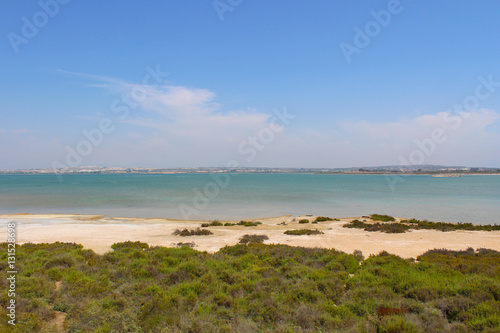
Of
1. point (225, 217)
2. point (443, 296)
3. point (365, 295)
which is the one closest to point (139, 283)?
point (365, 295)

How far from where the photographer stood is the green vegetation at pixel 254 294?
6062 mm

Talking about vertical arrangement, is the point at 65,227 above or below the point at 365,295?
below

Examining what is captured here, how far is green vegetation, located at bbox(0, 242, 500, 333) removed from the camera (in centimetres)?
606

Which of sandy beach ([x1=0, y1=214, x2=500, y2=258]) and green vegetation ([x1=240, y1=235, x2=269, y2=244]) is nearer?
sandy beach ([x1=0, y1=214, x2=500, y2=258])

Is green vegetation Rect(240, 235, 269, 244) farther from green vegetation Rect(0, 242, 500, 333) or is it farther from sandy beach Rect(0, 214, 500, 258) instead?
green vegetation Rect(0, 242, 500, 333)

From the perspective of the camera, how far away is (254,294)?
7.48 metres

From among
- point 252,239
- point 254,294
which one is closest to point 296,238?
point 252,239

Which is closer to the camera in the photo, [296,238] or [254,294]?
[254,294]

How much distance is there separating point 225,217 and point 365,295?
23.7 metres

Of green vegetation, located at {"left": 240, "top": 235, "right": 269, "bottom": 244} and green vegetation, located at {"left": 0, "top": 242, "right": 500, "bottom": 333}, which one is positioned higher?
green vegetation, located at {"left": 0, "top": 242, "right": 500, "bottom": 333}

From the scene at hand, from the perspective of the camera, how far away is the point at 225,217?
30391 millimetres

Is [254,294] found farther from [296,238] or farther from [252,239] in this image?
[296,238]

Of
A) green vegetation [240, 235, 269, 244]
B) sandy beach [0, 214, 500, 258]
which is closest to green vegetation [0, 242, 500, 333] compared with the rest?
sandy beach [0, 214, 500, 258]

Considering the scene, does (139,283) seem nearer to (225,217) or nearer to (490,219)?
(225,217)
